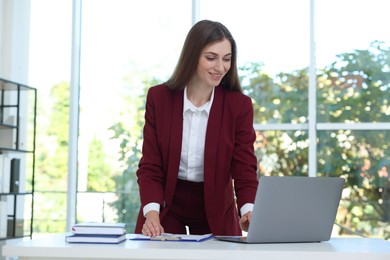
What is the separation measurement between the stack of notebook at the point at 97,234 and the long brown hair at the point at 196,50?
77 cm

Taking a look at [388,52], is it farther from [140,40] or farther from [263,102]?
[140,40]

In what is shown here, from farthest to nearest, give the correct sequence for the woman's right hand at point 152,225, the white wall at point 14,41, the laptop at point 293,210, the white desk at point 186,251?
the white wall at point 14,41
the woman's right hand at point 152,225
the laptop at point 293,210
the white desk at point 186,251

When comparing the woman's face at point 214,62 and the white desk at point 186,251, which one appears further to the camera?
the woman's face at point 214,62

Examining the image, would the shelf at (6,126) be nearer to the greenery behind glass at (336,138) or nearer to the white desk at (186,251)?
the greenery behind glass at (336,138)

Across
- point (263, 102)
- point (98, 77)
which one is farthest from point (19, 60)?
point (263, 102)

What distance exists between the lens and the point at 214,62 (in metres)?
A: 2.79

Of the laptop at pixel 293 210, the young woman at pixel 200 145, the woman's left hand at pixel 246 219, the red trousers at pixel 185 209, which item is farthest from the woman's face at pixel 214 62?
the laptop at pixel 293 210

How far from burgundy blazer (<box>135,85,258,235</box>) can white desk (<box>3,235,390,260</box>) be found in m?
0.55

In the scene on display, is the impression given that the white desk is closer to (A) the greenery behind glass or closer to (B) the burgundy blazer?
(B) the burgundy blazer

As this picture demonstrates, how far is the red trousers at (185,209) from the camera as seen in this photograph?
2.81m

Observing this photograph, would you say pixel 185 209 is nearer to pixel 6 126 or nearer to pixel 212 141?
pixel 212 141

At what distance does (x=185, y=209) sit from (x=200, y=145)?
0.25 meters

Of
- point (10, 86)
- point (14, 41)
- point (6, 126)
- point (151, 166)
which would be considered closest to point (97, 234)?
point (151, 166)

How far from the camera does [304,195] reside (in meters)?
2.28
